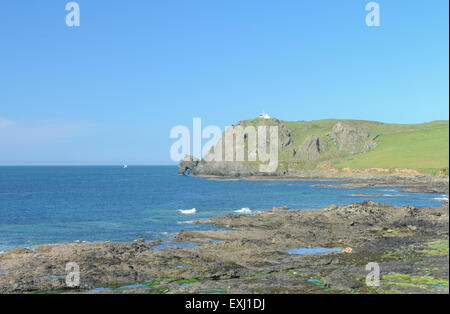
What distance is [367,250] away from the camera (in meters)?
37.9

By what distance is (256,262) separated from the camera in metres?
33.8

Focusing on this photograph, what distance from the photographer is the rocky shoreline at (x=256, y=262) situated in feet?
87.8

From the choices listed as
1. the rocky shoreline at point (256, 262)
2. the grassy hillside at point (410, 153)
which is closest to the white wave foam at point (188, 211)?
the rocky shoreline at point (256, 262)

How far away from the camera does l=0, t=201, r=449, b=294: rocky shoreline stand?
26.8 metres

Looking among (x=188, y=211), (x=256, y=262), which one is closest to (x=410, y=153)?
(x=188, y=211)

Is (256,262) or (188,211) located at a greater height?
(256,262)

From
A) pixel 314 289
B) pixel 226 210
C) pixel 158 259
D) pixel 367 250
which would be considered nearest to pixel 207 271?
pixel 158 259

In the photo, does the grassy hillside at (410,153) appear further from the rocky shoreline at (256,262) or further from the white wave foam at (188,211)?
the rocky shoreline at (256,262)

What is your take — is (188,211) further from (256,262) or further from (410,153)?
(410,153)
